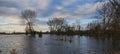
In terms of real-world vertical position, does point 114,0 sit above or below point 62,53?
above

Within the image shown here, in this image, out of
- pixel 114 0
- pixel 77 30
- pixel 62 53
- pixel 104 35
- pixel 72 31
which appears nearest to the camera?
pixel 114 0

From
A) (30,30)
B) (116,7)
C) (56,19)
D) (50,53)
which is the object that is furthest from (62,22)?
(116,7)

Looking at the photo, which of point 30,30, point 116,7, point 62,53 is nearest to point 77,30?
point 30,30

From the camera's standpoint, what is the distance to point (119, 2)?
66.6ft

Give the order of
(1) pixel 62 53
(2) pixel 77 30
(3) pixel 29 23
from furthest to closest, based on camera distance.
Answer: (2) pixel 77 30 < (3) pixel 29 23 < (1) pixel 62 53

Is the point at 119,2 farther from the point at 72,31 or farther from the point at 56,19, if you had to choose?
the point at 56,19

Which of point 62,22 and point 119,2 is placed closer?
point 119,2

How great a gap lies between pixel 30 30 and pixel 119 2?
101 metres

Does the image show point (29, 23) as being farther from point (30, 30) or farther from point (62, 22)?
point (62, 22)

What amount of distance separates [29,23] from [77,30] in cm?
3229

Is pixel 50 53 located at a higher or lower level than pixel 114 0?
lower

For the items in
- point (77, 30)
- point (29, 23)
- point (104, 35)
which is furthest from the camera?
point (77, 30)

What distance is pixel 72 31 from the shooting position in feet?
416

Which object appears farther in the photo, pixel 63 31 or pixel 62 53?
pixel 63 31
